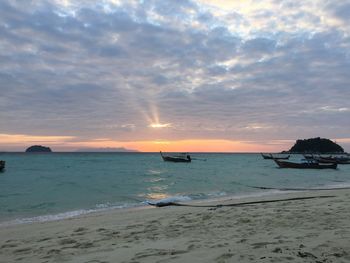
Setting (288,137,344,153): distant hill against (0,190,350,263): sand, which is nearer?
(0,190,350,263): sand

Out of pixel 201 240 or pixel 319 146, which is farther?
pixel 319 146

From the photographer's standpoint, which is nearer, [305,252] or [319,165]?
[305,252]

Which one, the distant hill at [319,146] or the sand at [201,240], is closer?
the sand at [201,240]

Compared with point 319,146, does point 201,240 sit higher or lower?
lower

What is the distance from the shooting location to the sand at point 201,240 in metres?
5.40

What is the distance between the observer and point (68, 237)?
7.95 meters

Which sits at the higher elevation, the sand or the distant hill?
the distant hill

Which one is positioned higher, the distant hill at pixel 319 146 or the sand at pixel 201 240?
the distant hill at pixel 319 146

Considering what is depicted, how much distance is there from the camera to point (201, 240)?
6668 mm

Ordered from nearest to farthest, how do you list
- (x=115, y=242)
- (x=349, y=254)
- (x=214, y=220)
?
(x=349, y=254)
(x=115, y=242)
(x=214, y=220)

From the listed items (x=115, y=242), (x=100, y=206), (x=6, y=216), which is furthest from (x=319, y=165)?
(x=115, y=242)

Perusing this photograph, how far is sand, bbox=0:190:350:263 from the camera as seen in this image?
540 cm

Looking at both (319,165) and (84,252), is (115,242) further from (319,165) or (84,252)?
(319,165)

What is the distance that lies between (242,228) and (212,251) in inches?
84.8
